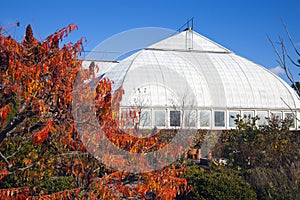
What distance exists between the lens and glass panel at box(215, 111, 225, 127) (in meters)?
23.9

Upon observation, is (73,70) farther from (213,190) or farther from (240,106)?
(240,106)

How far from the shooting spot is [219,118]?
944 inches

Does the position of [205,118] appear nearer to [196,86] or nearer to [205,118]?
[205,118]

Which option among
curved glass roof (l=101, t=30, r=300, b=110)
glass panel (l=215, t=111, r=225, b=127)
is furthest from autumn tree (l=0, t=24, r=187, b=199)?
glass panel (l=215, t=111, r=225, b=127)

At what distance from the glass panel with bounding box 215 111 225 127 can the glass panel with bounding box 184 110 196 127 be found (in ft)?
6.97

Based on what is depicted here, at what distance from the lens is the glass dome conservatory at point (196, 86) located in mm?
22375

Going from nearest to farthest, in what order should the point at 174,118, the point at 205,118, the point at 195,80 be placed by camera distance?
the point at 174,118 → the point at 205,118 → the point at 195,80

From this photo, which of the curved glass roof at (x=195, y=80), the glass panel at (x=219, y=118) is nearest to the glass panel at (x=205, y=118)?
the curved glass roof at (x=195, y=80)

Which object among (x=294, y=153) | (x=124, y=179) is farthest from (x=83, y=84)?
(x=294, y=153)

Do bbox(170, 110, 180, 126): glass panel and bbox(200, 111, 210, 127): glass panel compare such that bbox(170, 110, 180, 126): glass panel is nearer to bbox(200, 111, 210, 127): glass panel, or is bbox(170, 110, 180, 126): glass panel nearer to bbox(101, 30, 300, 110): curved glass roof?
bbox(101, 30, 300, 110): curved glass roof

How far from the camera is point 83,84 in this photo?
16.2 feet

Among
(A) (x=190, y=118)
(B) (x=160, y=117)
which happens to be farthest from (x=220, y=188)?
(B) (x=160, y=117)

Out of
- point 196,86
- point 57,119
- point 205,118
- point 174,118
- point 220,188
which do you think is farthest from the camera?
point 196,86

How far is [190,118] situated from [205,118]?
2.02m
